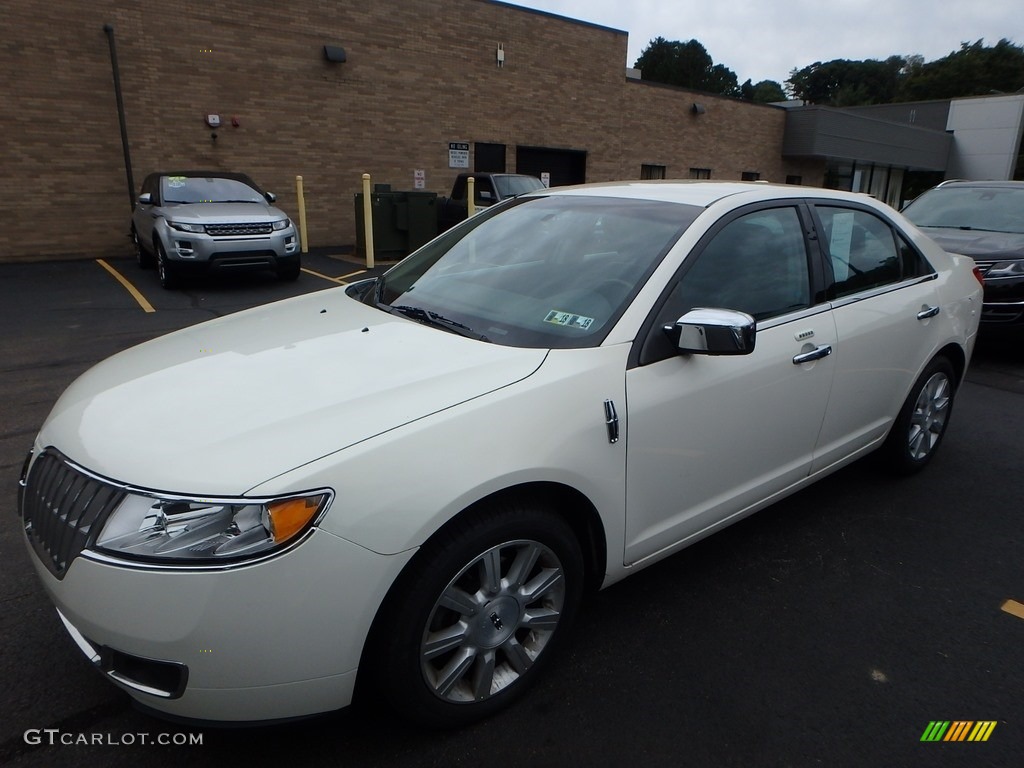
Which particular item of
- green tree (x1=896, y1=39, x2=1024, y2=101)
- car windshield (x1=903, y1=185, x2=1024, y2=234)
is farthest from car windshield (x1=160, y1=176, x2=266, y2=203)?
green tree (x1=896, y1=39, x2=1024, y2=101)

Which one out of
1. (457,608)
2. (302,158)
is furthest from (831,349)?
(302,158)

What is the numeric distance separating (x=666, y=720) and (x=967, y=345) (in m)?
3.29

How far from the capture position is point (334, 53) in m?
15.2

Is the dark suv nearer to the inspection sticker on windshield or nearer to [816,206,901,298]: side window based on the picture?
[816,206,901,298]: side window

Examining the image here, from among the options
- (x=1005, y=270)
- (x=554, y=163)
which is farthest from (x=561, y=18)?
(x=1005, y=270)

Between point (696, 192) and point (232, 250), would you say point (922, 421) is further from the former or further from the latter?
point (232, 250)

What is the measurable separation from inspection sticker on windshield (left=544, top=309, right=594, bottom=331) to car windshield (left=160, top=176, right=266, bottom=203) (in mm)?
9555

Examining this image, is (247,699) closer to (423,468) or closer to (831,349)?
(423,468)

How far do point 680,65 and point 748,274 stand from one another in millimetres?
80258

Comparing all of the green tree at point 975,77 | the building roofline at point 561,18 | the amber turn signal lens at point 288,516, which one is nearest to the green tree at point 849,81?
the green tree at point 975,77

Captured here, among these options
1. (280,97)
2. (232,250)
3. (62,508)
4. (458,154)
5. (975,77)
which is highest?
(975,77)

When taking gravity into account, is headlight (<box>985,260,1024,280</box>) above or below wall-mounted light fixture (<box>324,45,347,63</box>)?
below

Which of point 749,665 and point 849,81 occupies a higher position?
point 849,81

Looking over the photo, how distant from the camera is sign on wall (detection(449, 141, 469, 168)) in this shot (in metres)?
17.7
